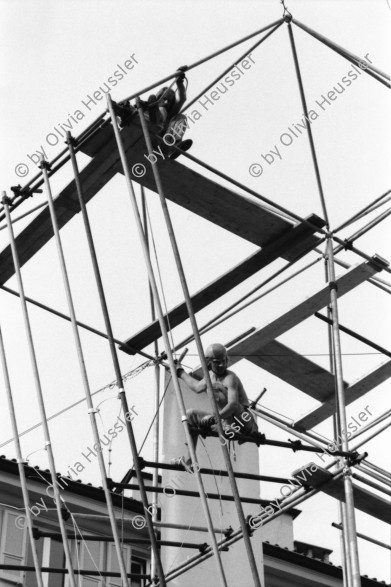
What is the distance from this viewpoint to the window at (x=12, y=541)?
2244 cm

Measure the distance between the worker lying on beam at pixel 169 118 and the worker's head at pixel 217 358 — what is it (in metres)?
1.98

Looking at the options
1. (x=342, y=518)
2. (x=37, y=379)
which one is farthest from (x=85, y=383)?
(x=342, y=518)

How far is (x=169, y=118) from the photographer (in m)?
15.5

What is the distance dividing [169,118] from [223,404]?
295 cm

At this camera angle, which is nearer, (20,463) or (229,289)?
(20,463)

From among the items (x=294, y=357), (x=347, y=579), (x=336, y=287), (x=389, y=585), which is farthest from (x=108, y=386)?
(x=389, y=585)

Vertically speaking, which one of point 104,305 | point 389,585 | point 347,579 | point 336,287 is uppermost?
point 389,585

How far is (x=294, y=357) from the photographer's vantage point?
59.2 ft

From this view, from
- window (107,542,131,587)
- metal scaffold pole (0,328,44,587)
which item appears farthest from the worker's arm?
window (107,542,131,587)

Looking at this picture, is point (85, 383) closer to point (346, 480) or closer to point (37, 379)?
point (37, 379)

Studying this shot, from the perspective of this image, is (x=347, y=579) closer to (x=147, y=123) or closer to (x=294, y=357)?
(x=294, y=357)

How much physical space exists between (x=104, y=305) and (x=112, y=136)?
2.05 meters

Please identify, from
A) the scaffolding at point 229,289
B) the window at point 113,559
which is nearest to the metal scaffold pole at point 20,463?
the scaffolding at point 229,289

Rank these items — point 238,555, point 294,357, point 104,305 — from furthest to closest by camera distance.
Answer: point 294,357 → point 238,555 → point 104,305
